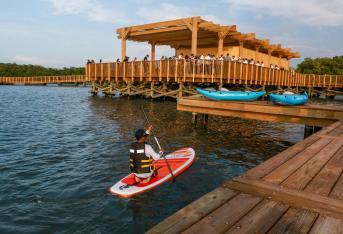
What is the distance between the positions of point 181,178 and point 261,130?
28.3 ft

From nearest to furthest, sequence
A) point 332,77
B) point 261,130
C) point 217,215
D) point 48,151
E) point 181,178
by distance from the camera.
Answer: point 217,215 < point 181,178 < point 48,151 < point 261,130 < point 332,77

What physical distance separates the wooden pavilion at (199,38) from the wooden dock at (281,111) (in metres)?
11.9

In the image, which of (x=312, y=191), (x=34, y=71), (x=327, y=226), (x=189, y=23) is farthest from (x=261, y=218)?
(x=34, y=71)

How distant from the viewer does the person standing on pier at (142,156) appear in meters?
6.31

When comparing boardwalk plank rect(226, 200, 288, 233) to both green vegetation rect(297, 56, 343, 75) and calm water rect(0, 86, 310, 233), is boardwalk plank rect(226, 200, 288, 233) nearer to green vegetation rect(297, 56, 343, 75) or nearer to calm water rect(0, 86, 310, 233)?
calm water rect(0, 86, 310, 233)

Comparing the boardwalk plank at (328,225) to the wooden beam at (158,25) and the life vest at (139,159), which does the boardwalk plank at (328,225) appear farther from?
the wooden beam at (158,25)

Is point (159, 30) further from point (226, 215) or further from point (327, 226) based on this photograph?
point (327, 226)

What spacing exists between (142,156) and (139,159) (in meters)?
0.11

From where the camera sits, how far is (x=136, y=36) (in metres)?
29.8

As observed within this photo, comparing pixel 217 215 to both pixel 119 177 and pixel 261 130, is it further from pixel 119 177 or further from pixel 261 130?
pixel 261 130

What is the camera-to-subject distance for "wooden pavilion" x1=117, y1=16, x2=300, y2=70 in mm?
23734

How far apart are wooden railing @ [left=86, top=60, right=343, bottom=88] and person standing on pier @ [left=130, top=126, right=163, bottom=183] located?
15.6 m

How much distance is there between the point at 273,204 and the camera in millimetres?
3627

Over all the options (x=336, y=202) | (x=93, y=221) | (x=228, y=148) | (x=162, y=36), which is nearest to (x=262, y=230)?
(x=336, y=202)
